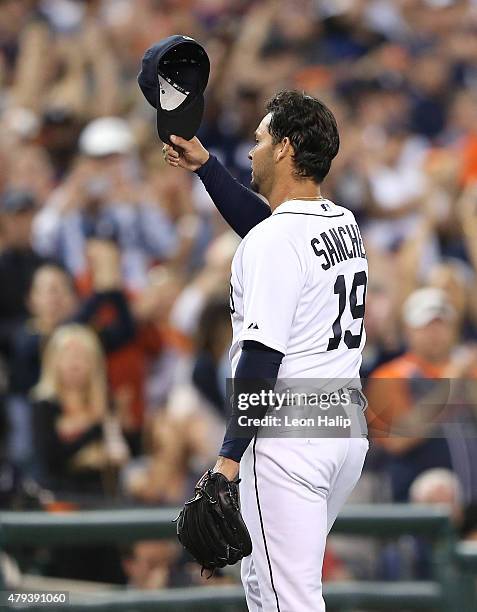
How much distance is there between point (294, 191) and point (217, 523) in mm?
914

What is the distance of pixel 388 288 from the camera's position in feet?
22.5

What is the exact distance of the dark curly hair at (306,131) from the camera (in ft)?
11.4

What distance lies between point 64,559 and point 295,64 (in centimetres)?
513

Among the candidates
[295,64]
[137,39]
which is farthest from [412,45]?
[137,39]

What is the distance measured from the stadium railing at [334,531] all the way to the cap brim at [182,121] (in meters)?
1.95

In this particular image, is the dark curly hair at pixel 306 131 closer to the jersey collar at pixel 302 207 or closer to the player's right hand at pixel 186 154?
the jersey collar at pixel 302 207

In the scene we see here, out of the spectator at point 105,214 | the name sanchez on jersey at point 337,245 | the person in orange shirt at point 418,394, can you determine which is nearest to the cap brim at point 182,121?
the name sanchez on jersey at point 337,245

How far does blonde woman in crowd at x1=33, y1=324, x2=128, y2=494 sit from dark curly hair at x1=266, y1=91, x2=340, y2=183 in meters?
2.62

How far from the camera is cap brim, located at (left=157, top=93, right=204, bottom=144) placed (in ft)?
12.2

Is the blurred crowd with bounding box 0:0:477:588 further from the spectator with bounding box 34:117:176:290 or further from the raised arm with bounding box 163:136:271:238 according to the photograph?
the raised arm with bounding box 163:136:271:238

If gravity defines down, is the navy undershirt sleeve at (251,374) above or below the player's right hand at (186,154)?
below

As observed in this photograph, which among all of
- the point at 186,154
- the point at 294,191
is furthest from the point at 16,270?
the point at 294,191

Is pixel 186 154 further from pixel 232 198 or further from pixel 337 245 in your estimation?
pixel 337 245

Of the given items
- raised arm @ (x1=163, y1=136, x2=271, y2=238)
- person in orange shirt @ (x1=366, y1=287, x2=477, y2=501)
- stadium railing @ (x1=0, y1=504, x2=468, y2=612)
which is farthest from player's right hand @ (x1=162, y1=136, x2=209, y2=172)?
person in orange shirt @ (x1=366, y1=287, x2=477, y2=501)
